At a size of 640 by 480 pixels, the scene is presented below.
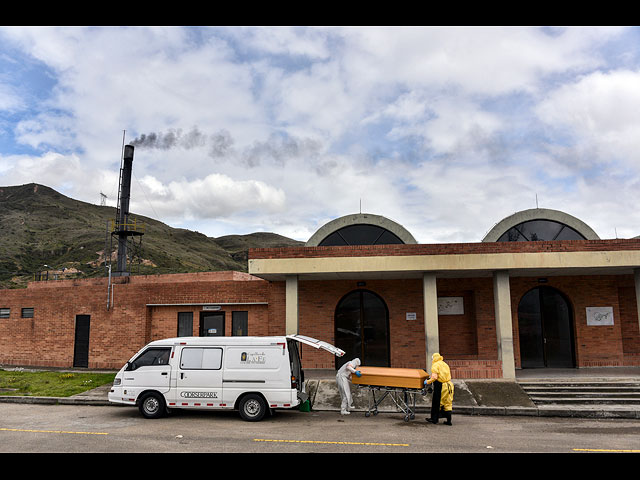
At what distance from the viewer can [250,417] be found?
37.6 ft

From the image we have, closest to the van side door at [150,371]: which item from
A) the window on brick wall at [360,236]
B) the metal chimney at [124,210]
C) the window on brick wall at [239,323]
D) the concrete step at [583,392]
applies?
the window on brick wall at [239,323]

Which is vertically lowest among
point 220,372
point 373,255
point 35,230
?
point 220,372

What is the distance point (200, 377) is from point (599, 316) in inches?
548

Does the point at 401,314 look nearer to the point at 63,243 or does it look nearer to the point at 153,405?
the point at 153,405

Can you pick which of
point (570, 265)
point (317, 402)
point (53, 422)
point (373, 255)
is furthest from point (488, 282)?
point (53, 422)

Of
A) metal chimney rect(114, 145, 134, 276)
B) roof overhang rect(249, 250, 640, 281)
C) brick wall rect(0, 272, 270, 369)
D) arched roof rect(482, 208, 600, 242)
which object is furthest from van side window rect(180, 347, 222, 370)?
metal chimney rect(114, 145, 134, 276)

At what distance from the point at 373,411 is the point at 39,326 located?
53.8 ft

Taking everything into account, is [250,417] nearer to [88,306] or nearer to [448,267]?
[448,267]

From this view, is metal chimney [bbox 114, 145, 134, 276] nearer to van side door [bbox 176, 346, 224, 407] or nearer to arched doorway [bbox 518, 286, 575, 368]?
van side door [bbox 176, 346, 224, 407]

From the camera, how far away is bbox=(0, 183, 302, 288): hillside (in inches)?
2256

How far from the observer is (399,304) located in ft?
58.1

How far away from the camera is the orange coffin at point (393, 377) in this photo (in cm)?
1173

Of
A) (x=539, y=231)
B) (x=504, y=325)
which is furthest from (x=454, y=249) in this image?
(x=539, y=231)

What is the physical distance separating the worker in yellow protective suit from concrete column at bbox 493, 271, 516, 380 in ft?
14.8
